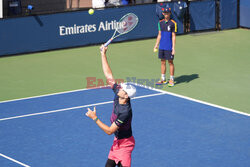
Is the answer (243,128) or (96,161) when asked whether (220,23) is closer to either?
(243,128)

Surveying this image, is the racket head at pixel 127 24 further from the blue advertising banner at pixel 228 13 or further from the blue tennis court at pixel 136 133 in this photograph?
the blue advertising banner at pixel 228 13

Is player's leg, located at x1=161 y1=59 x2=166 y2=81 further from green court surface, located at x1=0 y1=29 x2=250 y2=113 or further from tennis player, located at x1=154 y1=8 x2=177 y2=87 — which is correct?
green court surface, located at x1=0 y1=29 x2=250 y2=113

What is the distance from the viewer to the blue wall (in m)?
22.0

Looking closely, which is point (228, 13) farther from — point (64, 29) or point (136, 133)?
point (136, 133)

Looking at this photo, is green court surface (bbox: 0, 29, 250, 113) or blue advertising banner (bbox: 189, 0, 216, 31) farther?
blue advertising banner (bbox: 189, 0, 216, 31)

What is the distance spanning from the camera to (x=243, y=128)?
1112 centimetres

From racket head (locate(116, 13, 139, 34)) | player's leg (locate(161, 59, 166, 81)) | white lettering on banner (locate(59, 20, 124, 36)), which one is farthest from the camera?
white lettering on banner (locate(59, 20, 124, 36))

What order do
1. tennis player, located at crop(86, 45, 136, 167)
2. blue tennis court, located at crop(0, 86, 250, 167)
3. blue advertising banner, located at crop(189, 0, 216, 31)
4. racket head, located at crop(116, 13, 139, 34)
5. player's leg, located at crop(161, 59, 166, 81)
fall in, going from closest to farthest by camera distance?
tennis player, located at crop(86, 45, 136, 167) → blue tennis court, located at crop(0, 86, 250, 167) → racket head, located at crop(116, 13, 139, 34) → player's leg, located at crop(161, 59, 166, 81) → blue advertising banner, located at crop(189, 0, 216, 31)

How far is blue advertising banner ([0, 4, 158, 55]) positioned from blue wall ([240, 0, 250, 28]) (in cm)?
430

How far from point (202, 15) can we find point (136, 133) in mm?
12098

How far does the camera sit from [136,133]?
11.0m

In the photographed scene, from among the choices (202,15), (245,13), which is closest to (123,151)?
(202,15)

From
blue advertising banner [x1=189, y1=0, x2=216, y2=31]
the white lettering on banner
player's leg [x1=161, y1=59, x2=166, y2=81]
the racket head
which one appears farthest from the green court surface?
the racket head

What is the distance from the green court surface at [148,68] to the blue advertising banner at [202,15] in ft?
2.70
